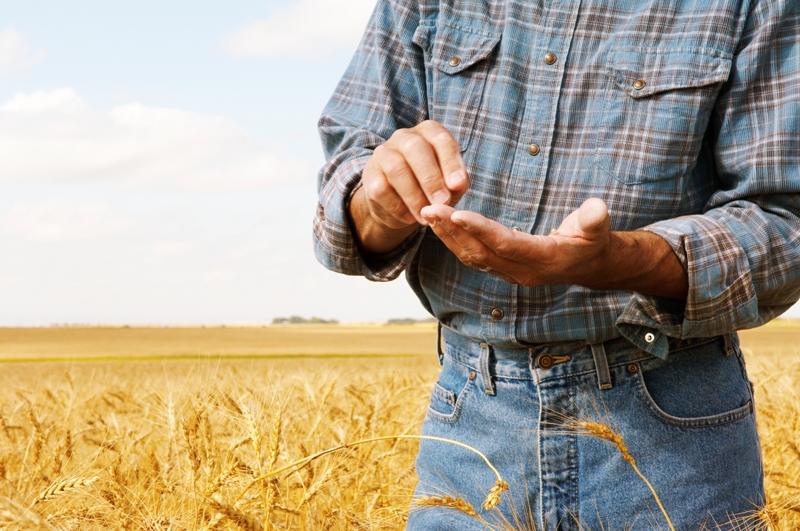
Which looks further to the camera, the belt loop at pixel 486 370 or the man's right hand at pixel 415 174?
the belt loop at pixel 486 370

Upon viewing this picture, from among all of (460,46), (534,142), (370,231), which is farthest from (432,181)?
(460,46)

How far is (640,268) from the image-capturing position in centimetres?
129

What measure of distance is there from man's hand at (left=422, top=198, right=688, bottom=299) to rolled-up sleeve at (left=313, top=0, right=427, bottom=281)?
325 mm

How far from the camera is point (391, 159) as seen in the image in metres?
1.17

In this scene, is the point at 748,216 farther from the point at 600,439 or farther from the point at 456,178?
the point at 456,178

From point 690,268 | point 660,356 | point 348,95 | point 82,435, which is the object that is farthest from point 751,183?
point 82,435

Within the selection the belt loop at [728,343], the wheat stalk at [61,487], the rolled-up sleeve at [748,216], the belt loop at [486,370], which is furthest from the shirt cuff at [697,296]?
the wheat stalk at [61,487]

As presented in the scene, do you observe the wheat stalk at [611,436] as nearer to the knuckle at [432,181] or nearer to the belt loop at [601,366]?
the belt loop at [601,366]

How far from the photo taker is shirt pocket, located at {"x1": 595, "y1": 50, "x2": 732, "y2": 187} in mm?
1469

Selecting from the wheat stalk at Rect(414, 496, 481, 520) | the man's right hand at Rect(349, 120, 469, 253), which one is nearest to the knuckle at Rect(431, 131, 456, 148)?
the man's right hand at Rect(349, 120, 469, 253)

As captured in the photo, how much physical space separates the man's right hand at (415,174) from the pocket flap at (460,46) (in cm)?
41

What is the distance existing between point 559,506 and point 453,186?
24.0 inches

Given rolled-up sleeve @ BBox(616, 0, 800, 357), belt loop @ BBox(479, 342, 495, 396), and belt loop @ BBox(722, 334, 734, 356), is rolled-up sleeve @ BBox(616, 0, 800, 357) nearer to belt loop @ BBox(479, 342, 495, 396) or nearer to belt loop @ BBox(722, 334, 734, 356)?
belt loop @ BBox(722, 334, 734, 356)

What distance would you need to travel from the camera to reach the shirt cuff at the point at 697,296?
1.35 meters
